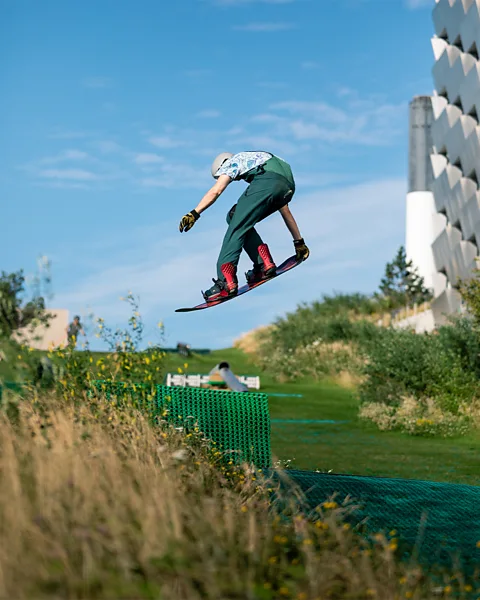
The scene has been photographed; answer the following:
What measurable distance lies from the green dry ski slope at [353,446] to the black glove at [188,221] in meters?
4.05

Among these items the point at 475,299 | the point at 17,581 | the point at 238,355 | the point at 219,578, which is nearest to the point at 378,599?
the point at 219,578

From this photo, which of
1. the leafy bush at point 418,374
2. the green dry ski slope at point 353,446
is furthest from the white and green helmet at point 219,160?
the leafy bush at point 418,374

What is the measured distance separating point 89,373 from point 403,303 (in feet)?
146

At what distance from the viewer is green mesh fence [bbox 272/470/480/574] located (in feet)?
23.6

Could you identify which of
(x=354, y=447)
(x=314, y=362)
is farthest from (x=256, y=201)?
(x=314, y=362)

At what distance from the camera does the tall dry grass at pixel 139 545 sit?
162 inches

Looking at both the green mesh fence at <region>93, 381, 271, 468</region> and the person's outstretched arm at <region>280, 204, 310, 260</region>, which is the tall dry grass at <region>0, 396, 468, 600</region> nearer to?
the person's outstretched arm at <region>280, 204, 310, 260</region>

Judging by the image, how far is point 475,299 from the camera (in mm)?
22156

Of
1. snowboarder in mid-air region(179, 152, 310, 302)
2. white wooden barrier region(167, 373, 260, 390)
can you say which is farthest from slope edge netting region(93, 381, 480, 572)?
white wooden barrier region(167, 373, 260, 390)

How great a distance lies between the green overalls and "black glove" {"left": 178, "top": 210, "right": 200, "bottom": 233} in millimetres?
423

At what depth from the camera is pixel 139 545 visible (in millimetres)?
4402

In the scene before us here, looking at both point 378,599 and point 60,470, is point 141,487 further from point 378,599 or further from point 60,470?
point 378,599

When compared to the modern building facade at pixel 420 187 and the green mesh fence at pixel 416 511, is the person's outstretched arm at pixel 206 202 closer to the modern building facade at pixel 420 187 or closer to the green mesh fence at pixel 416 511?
the green mesh fence at pixel 416 511

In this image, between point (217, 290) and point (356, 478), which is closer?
point (217, 290)
